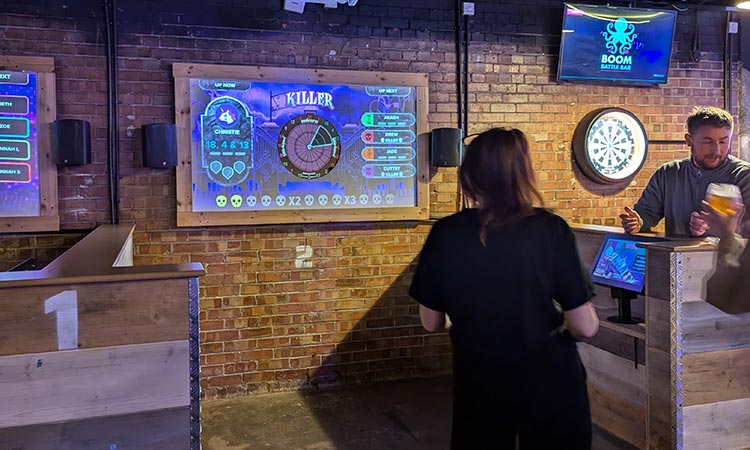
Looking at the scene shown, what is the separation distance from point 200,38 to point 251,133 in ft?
2.39

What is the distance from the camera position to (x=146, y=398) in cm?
201

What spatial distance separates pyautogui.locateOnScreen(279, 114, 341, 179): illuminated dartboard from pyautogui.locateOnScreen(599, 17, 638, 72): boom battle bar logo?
7.61ft

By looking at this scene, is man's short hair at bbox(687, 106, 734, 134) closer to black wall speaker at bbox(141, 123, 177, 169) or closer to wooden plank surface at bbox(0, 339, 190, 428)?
wooden plank surface at bbox(0, 339, 190, 428)

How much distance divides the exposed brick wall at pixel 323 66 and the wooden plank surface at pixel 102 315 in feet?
7.75

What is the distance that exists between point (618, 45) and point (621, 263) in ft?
8.37

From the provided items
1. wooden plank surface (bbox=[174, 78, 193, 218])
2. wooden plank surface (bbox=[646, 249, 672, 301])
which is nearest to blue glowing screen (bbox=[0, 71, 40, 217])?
wooden plank surface (bbox=[174, 78, 193, 218])

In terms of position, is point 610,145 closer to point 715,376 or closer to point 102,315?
point 715,376

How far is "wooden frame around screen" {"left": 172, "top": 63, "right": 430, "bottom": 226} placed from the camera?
4.26 meters

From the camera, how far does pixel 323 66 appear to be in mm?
4555

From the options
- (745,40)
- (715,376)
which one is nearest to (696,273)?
(715,376)

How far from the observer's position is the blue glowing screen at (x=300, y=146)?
14.2ft

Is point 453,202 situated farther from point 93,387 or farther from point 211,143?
point 93,387

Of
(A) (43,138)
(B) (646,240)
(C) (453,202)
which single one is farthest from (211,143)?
(B) (646,240)

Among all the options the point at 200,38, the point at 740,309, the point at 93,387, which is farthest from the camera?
the point at 200,38
